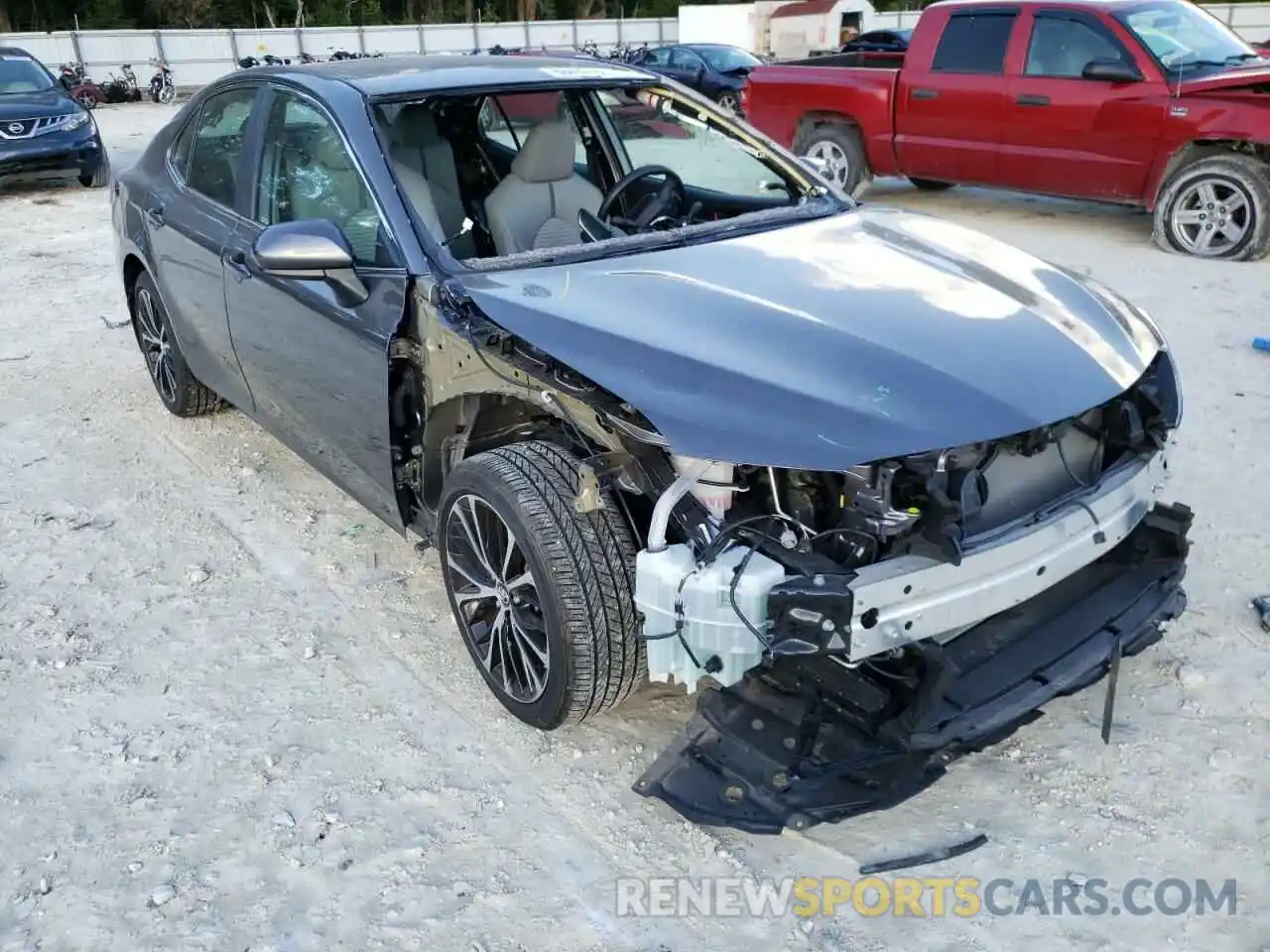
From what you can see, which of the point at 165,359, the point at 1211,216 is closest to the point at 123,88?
the point at 165,359

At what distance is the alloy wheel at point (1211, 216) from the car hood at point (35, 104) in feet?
37.4

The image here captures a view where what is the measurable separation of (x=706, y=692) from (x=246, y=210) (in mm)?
2503

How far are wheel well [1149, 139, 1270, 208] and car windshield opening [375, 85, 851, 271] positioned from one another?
16.6ft

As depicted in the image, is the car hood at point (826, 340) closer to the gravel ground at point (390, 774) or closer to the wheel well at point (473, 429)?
the wheel well at point (473, 429)

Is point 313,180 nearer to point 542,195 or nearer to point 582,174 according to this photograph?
point 542,195

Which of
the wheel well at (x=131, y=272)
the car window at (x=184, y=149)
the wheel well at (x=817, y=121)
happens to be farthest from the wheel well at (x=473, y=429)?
the wheel well at (x=817, y=121)

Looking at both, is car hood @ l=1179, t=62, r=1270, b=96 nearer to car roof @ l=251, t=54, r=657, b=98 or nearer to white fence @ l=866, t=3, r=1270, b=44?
car roof @ l=251, t=54, r=657, b=98

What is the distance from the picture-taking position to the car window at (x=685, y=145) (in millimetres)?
4191

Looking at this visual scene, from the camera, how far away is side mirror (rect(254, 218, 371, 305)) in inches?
121

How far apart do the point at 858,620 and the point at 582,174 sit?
2404 millimetres

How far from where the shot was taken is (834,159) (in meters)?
10.1

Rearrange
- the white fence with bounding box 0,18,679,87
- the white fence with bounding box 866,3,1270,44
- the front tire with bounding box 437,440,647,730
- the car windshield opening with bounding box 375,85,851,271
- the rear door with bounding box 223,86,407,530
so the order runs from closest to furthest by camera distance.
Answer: the front tire with bounding box 437,440,647,730, the rear door with bounding box 223,86,407,530, the car windshield opening with bounding box 375,85,851,271, the white fence with bounding box 866,3,1270,44, the white fence with bounding box 0,18,679,87

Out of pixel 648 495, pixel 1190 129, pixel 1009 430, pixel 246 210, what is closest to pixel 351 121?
pixel 246 210

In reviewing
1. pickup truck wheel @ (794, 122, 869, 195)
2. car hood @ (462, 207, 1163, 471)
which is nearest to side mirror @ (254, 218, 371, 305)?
car hood @ (462, 207, 1163, 471)
